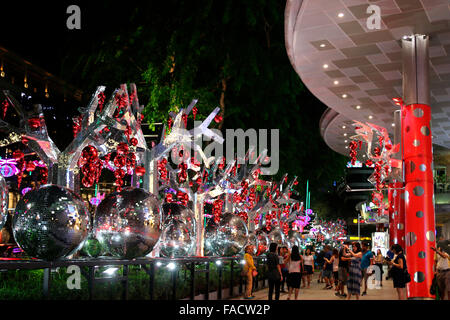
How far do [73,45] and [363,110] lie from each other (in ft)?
34.4

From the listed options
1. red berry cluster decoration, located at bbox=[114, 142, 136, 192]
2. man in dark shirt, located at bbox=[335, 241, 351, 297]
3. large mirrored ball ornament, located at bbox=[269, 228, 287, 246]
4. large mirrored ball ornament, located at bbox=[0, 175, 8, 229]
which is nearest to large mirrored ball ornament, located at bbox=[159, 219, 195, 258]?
red berry cluster decoration, located at bbox=[114, 142, 136, 192]

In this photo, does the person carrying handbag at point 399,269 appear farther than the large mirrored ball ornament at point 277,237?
No

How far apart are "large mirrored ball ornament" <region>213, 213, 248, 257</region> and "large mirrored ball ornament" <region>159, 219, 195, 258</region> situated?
3132mm

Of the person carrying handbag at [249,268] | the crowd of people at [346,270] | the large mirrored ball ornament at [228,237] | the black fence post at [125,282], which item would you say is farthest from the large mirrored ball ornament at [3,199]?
the person carrying handbag at [249,268]

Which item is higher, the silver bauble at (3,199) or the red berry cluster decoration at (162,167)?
the red berry cluster decoration at (162,167)

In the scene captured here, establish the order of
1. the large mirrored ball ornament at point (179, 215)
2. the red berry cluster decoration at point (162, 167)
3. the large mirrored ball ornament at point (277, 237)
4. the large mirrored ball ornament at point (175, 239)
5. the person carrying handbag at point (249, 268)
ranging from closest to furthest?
the large mirrored ball ornament at point (175, 239), the large mirrored ball ornament at point (179, 215), the red berry cluster decoration at point (162, 167), the person carrying handbag at point (249, 268), the large mirrored ball ornament at point (277, 237)

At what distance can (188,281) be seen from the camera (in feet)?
47.8

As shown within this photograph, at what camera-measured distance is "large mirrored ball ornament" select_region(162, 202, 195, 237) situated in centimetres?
1085

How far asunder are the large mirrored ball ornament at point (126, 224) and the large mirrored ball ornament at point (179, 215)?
2419 millimetres

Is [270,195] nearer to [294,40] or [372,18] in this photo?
[294,40]

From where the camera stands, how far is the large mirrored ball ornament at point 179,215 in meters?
10.9

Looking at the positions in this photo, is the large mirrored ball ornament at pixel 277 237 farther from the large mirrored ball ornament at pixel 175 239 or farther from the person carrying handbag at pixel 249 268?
the large mirrored ball ornament at pixel 175 239
